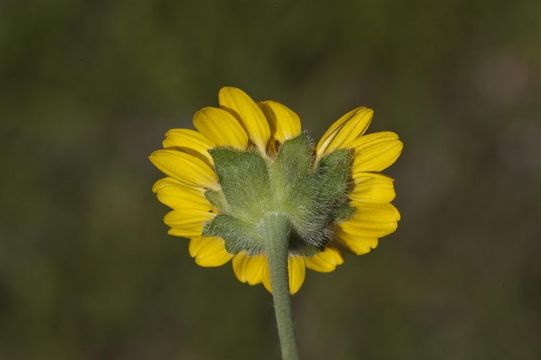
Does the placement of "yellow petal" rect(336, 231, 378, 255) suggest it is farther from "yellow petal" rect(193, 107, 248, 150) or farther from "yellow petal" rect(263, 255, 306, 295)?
"yellow petal" rect(193, 107, 248, 150)

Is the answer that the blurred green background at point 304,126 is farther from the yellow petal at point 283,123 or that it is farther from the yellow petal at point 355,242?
the yellow petal at point 283,123

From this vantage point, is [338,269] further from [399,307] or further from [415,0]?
[415,0]

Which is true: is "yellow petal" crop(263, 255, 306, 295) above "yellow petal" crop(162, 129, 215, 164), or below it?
below

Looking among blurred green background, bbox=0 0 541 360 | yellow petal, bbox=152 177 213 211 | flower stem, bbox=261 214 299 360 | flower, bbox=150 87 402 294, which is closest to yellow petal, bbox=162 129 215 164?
flower, bbox=150 87 402 294

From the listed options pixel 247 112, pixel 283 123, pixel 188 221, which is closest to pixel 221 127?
pixel 247 112

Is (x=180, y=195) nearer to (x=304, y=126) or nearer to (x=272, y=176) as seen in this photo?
(x=272, y=176)
